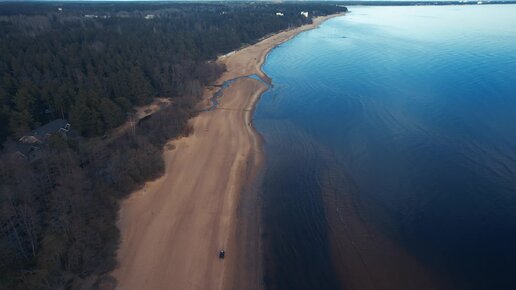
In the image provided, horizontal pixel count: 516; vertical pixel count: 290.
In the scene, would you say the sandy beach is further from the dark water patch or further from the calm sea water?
the calm sea water

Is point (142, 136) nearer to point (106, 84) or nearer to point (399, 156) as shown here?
point (106, 84)

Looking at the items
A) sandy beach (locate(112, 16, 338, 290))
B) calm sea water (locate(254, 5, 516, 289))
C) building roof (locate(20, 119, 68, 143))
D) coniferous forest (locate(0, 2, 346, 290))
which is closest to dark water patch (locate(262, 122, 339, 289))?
calm sea water (locate(254, 5, 516, 289))

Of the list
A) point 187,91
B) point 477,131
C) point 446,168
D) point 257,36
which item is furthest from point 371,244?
point 257,36

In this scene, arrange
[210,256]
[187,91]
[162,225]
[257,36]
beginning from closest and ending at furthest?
[210,256]
[162,225]
[187,91]
[257,36]

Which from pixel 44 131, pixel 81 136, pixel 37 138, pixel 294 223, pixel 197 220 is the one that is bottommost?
pixel 294 223

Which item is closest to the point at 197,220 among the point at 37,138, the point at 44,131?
the point at 37,138

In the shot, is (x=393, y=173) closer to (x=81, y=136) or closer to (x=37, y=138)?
(x=81, y=136)
